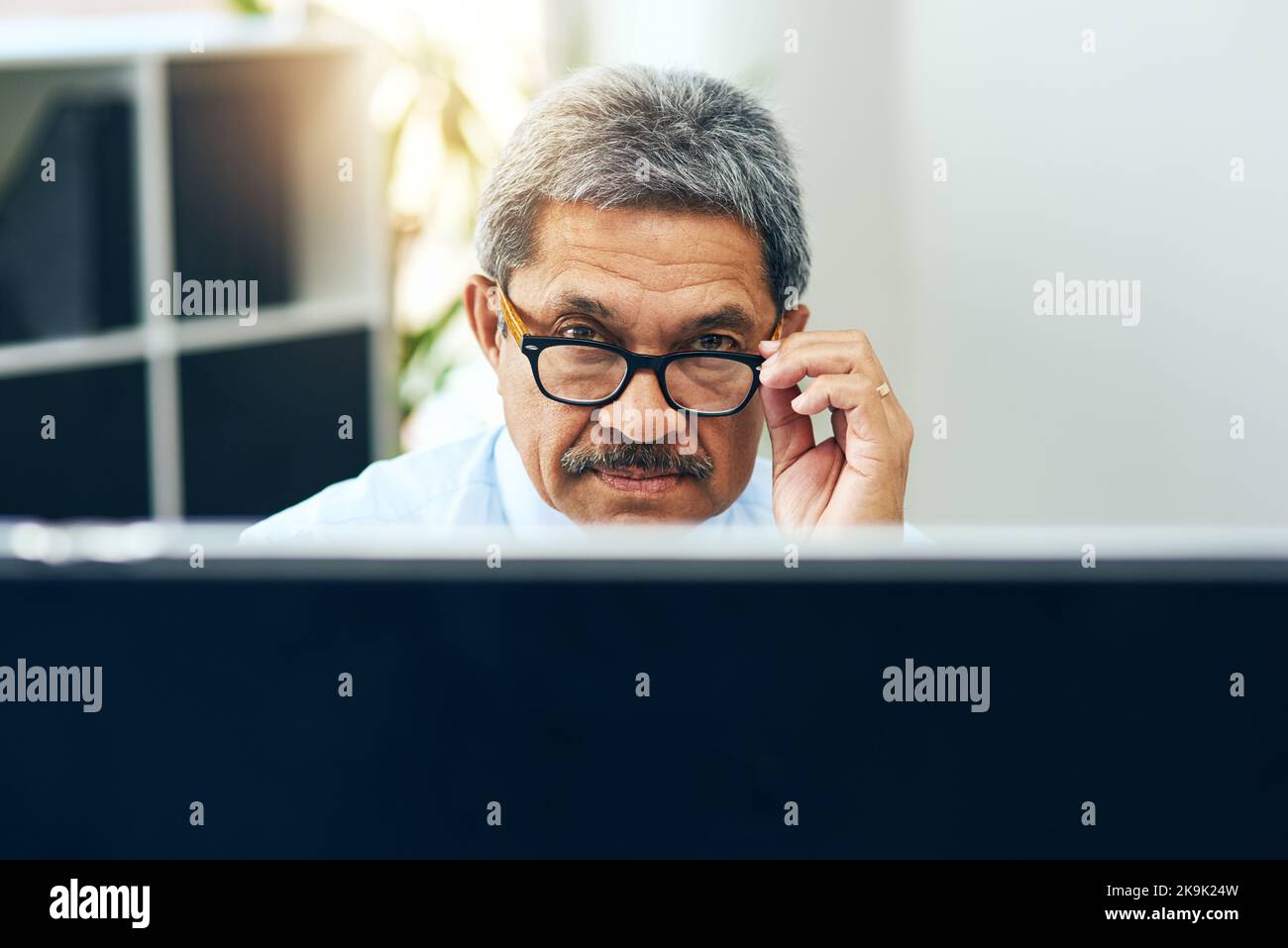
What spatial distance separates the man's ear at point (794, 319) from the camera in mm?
1069

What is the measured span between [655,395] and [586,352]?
0.07 m

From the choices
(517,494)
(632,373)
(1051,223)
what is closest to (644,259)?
(632,373)

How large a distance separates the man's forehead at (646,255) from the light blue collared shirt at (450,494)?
182mm

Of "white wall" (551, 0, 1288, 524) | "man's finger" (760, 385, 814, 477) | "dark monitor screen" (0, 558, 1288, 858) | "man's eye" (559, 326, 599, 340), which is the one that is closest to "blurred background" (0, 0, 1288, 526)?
"white wall" (551, 0, 1288, 524)

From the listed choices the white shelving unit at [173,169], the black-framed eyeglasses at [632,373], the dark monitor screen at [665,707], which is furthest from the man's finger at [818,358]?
the white shelving unit at [173,169]

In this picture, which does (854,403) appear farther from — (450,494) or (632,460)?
(450,494)

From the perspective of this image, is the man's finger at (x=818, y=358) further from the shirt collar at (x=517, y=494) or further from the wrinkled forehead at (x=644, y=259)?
the shirt collar at (x=517, y=494)

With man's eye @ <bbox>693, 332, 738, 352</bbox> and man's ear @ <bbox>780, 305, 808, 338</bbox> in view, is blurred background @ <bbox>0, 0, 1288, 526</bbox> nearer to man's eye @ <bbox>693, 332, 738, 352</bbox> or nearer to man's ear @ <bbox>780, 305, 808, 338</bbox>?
man's ear @ <bbox>780, 305, 808, 338</bbox>

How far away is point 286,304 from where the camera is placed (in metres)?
2.54

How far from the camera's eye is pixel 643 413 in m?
0.93

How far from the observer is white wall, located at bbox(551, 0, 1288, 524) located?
1.75 m

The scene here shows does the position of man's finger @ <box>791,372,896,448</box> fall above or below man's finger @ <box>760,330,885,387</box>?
below

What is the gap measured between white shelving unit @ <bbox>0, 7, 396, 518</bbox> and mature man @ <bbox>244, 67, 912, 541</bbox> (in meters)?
1.25
